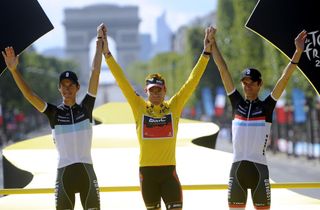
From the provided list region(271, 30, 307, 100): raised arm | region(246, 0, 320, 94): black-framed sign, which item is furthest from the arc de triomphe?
region(271, 30, 307, 100): raised arm

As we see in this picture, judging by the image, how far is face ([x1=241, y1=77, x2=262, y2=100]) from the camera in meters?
7.70

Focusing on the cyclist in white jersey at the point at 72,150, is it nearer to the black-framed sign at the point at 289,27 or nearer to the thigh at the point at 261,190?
the thigh at the point at 261,190

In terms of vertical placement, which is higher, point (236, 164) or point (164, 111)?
point (164, 111)

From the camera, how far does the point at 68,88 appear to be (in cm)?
746

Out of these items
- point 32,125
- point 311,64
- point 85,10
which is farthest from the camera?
point 85,10

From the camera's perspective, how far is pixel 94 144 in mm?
18453

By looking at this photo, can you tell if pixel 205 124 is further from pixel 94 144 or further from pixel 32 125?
pixel 32 125

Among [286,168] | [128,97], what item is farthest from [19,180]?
[286,168]

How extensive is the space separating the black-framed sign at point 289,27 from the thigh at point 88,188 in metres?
4.13

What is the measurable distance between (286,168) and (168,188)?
26.9 meters

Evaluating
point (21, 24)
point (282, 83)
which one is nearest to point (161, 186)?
point (282, 83)

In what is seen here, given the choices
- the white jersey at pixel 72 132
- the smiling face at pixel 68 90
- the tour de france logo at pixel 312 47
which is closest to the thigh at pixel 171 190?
the white jersey at pixel 72 132

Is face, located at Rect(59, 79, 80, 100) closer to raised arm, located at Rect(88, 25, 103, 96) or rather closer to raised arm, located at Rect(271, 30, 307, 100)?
raised arm, located at Rect(88, 25, 103, 96)

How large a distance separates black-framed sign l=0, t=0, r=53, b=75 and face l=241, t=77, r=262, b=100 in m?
3.52
